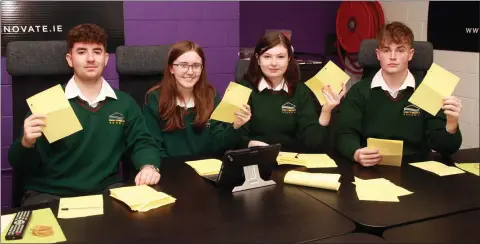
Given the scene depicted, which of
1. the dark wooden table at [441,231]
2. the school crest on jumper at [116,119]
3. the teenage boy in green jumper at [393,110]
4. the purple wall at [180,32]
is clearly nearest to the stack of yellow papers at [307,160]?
the teenage boy in green jumper at [393,110]

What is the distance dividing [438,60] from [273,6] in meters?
1.77

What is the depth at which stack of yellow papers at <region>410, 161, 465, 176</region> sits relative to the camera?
1.82m

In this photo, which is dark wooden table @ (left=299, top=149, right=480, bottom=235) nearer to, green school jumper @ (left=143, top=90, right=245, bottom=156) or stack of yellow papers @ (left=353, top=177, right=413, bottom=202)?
stack of yellow papers @ (left=353, top=177, right=413, bottom=202)

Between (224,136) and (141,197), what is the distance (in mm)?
743

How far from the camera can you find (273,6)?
4773 mm

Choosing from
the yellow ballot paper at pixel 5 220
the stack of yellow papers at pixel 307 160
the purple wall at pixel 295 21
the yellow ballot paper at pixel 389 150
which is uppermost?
the purple wall at pixel 295 21

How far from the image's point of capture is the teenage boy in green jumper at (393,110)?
2.15m

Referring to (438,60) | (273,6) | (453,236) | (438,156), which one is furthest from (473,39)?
(453,236)

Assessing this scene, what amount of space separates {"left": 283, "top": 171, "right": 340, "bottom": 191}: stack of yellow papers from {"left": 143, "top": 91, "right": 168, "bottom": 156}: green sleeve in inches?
31.7

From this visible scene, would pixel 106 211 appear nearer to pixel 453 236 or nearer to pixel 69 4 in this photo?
pixel 453 236

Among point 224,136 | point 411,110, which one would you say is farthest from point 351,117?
point 224,136

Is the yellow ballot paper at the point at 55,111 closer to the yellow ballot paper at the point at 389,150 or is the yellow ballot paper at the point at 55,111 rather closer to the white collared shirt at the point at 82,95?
the white collared shirt at the point at 82,95

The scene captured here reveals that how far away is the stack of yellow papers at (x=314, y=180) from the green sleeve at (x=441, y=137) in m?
0.68

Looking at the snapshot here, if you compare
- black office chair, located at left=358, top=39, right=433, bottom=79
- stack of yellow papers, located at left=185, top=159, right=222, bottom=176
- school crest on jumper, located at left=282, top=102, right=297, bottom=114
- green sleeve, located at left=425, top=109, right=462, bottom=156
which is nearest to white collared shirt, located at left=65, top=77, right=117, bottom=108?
stack of yellow papers, located at left=185, top=159, right=222, bottom=176
